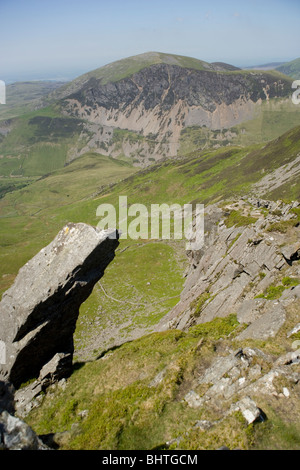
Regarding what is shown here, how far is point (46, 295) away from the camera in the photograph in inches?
1024

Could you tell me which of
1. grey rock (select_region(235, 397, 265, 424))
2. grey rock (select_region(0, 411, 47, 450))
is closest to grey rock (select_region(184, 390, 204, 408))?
grey rock (select_region(235, 397, 265, 424))

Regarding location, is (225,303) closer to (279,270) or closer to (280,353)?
(279,270)

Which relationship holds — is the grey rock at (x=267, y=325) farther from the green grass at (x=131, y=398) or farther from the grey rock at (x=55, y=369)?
the grey rock at (x=55, y=369)

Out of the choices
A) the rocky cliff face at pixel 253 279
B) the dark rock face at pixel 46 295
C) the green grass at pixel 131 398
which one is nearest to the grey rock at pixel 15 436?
the green grass at pixel 131 398

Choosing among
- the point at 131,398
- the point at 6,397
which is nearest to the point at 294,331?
the point at 131,398

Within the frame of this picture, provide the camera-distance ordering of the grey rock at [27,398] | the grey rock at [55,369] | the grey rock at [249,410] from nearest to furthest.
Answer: the grey rock at [249,410] → the grey rock at [27,398] → the grey rock at [55,369]

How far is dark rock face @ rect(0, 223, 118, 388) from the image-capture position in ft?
85.6

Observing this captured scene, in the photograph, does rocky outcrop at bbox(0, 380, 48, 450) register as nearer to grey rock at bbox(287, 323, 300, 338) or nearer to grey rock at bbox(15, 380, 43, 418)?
grey rock at bbox(15, 380, 43, 418)

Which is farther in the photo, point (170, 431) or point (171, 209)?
point (171, 209)

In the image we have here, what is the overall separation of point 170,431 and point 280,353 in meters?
9.44

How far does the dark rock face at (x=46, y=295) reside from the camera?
26.1 metres
